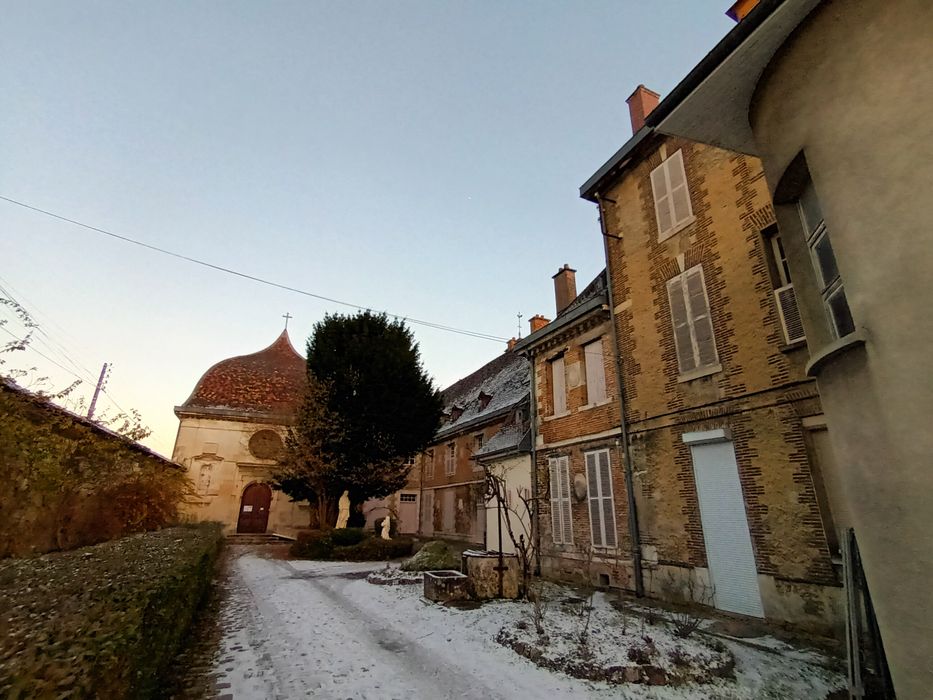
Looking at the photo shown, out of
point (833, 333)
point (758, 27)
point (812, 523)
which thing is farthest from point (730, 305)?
point (758, 27)

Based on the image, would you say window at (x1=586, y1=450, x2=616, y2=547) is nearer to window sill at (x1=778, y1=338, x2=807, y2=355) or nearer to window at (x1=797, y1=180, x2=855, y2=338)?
window sill at (x1=778, y1=338, x2=807, y2=355)

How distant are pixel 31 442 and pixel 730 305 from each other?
11394 mm

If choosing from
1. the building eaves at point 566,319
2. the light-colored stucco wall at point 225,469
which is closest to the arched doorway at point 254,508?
the light-colored stucco wall at point 225,469

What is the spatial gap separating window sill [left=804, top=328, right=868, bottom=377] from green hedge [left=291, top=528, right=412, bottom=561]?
14624 mm

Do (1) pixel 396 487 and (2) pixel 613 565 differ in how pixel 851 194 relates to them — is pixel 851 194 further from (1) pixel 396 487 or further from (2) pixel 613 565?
(1) pixel 396 487

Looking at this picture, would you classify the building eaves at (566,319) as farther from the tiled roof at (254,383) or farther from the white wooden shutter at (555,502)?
Result: the tiled roof at (254,383)

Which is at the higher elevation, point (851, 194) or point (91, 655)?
point (851, 194)

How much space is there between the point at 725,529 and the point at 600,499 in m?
2.85

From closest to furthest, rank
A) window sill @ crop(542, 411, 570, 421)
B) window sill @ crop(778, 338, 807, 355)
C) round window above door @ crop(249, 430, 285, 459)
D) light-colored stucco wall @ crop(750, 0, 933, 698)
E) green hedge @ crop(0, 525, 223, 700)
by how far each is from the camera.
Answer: green hedge @ crop(0, 525, 223, 700) → light-colored stucco wall @ crop(750, 0, 933, 698) → window sill @ crop(778, 338, 807, 355) → window sill @ crop(542, 411, 570, 421) → round window above door @ crop(249, 430, 285, 459)

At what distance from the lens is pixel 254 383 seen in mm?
26969

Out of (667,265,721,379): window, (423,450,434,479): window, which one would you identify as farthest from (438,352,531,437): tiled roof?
(667,265,721,379): window

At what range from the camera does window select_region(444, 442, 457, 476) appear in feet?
74.6

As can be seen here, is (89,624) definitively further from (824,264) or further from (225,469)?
(225,469)

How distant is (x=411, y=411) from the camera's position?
18297mm
